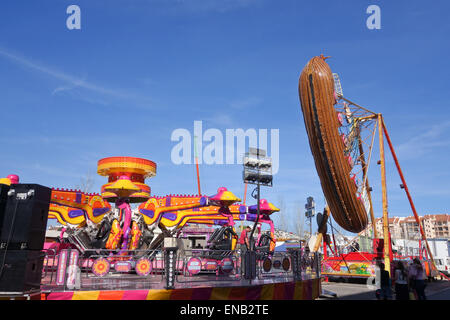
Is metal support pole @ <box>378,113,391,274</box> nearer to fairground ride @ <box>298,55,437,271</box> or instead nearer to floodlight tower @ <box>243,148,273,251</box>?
fairground ride @ <box>298,55,437,271</box>

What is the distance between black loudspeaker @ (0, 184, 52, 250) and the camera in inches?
249

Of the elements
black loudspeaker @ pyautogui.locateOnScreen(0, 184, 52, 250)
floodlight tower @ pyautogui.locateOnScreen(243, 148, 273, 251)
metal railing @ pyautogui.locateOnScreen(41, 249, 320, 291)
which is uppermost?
floodlight tower @ pyautogui.locateOnScreen(243, 148, 273, 251)

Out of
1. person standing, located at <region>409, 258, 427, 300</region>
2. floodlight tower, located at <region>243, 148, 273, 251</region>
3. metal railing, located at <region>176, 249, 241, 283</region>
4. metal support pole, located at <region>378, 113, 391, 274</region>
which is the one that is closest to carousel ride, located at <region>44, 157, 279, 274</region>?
metal railing, located at <region>176, 249, 241, 283</region>

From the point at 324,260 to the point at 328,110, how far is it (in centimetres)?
1023

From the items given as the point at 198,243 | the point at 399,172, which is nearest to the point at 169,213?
the point at 198,243

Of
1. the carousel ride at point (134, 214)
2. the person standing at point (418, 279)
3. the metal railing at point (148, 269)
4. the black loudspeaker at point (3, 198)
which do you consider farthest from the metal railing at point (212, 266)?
the person standing at point (418, 279)

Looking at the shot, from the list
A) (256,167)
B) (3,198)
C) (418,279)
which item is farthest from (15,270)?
(418,279)

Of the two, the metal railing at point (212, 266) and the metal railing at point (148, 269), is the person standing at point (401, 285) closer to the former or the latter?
the metal railing at point (148, 269)

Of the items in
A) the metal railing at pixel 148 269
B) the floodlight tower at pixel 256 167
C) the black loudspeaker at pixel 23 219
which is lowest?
the metal railing at pixel 148 269

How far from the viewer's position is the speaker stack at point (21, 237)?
619cm

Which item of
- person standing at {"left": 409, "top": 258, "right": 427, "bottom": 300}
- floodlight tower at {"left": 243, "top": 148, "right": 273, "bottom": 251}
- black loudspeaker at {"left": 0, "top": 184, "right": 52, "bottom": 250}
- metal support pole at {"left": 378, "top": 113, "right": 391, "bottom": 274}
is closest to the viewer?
black loudspeaker at {"left": 0, "top": 184, "right": 52, "bottom": 250}

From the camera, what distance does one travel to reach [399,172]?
66.9 ft
